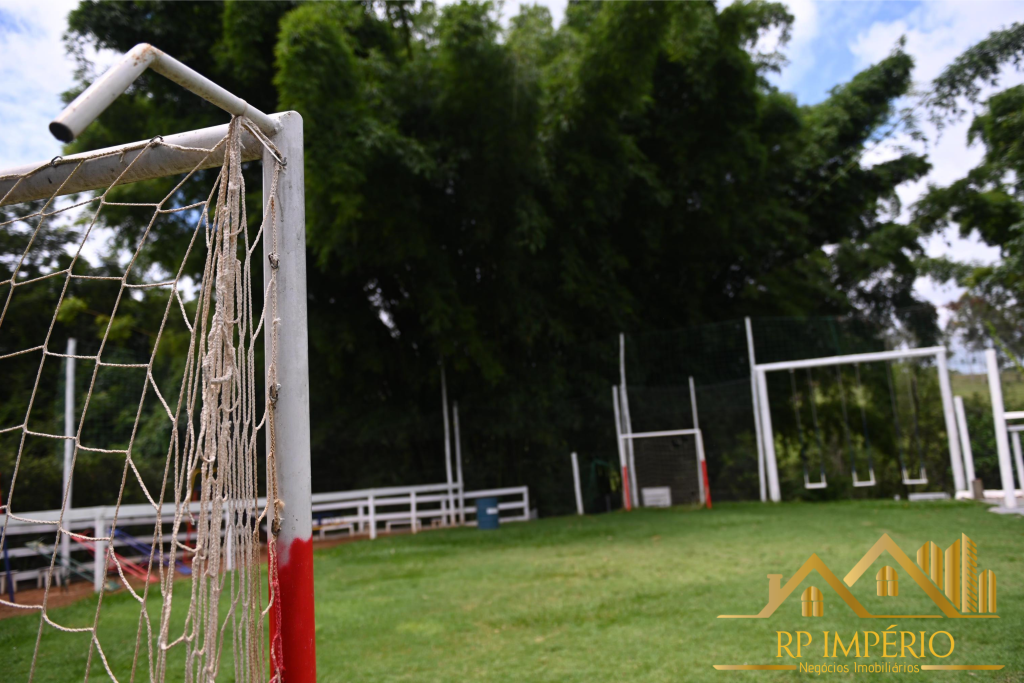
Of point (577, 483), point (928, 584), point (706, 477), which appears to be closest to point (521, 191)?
point (577, 483)

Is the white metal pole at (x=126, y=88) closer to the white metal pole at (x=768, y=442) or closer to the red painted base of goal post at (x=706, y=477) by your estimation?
the red painted base of goal post at (x=706, y=477)

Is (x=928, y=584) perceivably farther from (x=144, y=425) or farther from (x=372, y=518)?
(x=144, y=425)

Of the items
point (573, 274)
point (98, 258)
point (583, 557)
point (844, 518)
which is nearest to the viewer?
point (583, 557)

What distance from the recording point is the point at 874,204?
35.9 ft

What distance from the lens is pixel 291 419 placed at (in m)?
1.65

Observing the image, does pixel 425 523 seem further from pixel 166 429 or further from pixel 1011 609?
pixel 1011 609

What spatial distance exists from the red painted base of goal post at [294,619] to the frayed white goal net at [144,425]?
2cm

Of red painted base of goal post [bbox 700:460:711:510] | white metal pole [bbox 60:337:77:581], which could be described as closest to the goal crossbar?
red painted base of goal post [bbox 700:460:711:510]

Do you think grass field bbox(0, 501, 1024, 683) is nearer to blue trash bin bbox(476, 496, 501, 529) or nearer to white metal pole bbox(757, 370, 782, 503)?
blue trash bin bbox(476, 496, 501, 529)

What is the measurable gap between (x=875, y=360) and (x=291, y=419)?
25.2ft

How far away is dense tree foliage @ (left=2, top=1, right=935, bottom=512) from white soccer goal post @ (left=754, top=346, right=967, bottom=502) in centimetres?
158

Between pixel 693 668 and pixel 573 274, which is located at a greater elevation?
pixel 573 274

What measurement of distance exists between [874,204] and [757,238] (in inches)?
123

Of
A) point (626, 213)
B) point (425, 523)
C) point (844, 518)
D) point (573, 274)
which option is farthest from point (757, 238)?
point (425, 523)
